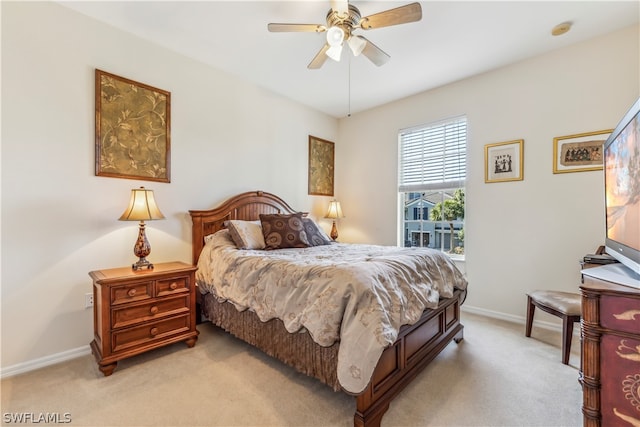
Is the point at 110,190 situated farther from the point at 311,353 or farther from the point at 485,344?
the point at 485,344

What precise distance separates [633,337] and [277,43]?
3.16 meters

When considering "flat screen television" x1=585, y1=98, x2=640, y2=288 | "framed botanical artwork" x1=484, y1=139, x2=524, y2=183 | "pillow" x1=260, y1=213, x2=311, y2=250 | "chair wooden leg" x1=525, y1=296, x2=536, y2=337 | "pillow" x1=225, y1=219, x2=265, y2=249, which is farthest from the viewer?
"framed botanical artwork" x1=484, y1=139, x2=524, y2=183

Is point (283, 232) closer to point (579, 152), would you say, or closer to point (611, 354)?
point (611, 354)

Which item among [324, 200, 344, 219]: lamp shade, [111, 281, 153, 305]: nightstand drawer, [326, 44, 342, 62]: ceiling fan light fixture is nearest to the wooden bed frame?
[111, 281, 153, 305]: nightstand drawer

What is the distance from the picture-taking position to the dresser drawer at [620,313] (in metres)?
1.07

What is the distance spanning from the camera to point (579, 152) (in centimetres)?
274

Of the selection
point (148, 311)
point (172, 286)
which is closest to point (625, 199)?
point (172, 286)

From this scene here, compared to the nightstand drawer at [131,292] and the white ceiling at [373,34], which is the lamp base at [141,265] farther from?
the white ceiling at [373,34]

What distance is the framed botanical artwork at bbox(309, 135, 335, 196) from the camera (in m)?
4.41

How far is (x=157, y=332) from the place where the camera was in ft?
7.38

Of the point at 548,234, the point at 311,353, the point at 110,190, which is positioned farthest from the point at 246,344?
the point at 548,234

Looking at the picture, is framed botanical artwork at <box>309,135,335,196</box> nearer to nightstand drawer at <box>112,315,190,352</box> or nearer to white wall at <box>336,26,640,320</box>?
white wall at <box>336,26,640,320</box>

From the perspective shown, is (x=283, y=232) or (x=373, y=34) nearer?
(x=373, y=34)

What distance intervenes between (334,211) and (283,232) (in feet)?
5.01
